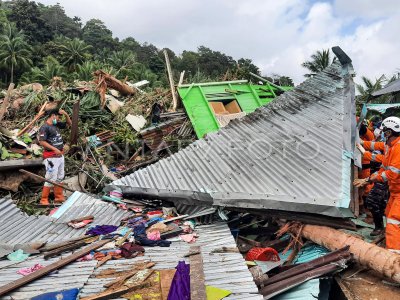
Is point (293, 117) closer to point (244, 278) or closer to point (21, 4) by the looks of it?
point (244, 278)

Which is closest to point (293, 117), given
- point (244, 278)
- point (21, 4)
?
point (244, 278)

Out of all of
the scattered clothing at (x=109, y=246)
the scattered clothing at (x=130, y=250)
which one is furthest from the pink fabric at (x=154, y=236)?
the scattered clothing at (x=109, y=246)

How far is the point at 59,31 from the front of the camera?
6312 cm

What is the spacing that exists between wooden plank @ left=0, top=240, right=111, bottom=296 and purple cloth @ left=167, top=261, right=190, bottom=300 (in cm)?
123

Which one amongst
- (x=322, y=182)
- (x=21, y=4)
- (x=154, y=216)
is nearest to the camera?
(x=322, y=182)

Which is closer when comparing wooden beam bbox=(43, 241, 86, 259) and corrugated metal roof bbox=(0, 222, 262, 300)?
corrugated metal roof bbox=(0, 222, 262, 300)

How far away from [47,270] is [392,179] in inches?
166

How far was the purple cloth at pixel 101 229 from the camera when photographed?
484 centimetres

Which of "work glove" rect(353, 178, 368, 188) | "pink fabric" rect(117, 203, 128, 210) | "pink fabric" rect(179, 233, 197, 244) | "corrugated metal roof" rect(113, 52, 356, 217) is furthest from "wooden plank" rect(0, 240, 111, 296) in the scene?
"work glove" rect(353, 178, 368, 188)

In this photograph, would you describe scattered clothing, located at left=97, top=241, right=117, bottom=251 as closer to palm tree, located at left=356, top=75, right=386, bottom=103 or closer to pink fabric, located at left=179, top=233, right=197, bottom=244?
pink fabric, located at left=179, top=233, right=197, bottom=244

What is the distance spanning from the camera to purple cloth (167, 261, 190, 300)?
9.82 ft

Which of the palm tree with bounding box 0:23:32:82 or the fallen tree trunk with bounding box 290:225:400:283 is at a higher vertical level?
the palm tree with bounding box 0:23:32:82

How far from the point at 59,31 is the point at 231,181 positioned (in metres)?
66.6

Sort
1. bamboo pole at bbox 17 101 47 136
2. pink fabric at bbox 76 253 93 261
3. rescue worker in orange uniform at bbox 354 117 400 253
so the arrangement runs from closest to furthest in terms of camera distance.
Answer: pink fabric at bbox 76 253 93 261, rescue worker in orange uniform at bbox 354 117 400 253, bamboo pole at bbox 17 101 47 136
